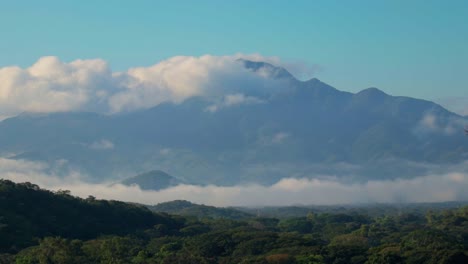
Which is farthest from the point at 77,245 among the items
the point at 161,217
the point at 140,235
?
the point at 161,217

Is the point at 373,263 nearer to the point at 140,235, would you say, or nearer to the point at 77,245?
the point at 77,245

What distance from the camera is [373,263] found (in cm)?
10600

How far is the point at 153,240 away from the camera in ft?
473

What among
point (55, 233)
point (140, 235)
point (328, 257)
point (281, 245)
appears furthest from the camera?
point (140, 235)

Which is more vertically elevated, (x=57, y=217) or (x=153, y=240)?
(x=57, y=217)

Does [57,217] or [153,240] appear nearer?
[153,240]

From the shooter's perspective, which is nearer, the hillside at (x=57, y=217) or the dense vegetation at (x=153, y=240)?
the dense vegetation at (x=153, y=240)

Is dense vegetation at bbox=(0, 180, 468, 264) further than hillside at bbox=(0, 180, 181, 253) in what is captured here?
No

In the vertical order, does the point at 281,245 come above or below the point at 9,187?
Result: below

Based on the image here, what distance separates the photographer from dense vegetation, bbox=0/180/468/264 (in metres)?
108

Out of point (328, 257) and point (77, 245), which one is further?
point (328, 257)

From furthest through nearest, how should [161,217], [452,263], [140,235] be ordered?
[161,217]
[140,235]
[452,263]

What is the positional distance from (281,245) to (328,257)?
57.5ft

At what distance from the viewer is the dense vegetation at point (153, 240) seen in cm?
10769
